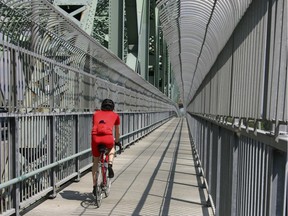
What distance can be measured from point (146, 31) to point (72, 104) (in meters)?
20.9

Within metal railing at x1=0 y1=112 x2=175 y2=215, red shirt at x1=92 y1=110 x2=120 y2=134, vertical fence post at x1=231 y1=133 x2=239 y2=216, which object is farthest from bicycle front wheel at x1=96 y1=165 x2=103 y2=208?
vertical fence post at x1=231 y1=133 x2=239 y2=216

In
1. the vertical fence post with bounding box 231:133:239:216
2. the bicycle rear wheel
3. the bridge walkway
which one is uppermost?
the vertical fence post with bounding box 231:133:239:216

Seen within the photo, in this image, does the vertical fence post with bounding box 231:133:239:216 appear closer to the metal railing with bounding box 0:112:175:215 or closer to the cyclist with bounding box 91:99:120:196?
the metal railing with bounding box 0:112:175:215

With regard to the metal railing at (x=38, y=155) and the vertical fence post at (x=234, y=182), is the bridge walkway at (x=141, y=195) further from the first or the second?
the vertical fence post at (x=234, y=182)

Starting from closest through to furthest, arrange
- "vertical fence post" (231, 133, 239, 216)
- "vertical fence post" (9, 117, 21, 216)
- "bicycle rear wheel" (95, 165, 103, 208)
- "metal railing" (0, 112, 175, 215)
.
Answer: "vertical fence post" (231, 133, 239, 216) < "metal railing" (0, 112, 175, 215) < "vertical fence post" (9, 117, 21, 216) < "bicycle rear wheel" (95, 165, 103, 208)

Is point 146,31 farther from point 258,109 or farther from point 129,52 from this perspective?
point 258,109

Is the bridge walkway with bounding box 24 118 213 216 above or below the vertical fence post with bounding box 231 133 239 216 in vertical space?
below

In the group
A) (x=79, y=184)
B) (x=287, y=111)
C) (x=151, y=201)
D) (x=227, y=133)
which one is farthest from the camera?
(x=79, y=184)

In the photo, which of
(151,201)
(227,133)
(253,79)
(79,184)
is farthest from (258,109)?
(79,184)

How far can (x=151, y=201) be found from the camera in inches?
291

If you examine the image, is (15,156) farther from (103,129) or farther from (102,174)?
(102,174)

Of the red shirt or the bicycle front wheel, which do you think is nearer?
the bicycle front wheel

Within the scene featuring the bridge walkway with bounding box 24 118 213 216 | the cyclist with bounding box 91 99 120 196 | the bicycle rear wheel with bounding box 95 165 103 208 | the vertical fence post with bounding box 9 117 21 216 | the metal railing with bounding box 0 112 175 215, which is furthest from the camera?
the cyclist with bounding box 91 99 120 196

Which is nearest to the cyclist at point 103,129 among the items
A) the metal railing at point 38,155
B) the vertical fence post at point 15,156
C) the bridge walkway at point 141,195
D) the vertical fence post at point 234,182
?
the bridge walkway at point 141,195
